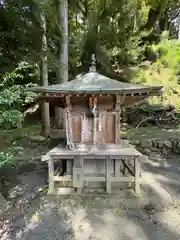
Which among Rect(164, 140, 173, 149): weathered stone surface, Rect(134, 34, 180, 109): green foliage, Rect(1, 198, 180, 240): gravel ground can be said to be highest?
Rect(134, 34, 180, 109): green foliage

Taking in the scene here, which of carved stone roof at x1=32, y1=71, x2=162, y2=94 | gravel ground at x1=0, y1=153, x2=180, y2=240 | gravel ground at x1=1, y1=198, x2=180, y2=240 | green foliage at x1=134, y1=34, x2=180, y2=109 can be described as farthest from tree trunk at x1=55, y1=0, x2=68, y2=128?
gravel ground at x1=1, y1=198, x2=180, y2=240

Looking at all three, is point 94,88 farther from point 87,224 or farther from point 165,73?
point 165,73

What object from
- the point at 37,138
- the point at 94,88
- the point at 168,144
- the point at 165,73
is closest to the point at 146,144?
the point at 168,144

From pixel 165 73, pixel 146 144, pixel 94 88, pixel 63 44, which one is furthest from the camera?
pixel 165 73

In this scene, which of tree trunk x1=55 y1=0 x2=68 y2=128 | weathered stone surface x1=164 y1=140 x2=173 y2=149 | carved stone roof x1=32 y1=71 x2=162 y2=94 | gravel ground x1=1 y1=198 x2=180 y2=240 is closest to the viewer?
gravel ground x1=1 y1=198 x2=180 y2=240

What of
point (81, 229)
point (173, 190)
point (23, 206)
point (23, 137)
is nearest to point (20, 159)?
point (23, 137)

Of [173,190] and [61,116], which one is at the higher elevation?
[61,116]

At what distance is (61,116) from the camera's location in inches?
368

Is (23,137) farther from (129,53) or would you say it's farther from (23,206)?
(129,53)

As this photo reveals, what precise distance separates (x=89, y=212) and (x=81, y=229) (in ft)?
1.58

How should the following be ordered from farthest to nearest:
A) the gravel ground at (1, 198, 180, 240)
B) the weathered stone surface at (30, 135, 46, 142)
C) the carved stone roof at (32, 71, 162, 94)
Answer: the weathered stone surface at (30, 135, 46, 142) → the carved stone roof at (32, 71, 162, 94) → the gravel ground at (1, 198, 180, 240)

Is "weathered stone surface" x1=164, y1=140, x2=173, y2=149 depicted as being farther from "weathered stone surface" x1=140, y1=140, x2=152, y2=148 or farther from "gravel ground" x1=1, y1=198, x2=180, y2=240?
"gravel ground" x1=1, y1=198, x2=180, y2=240

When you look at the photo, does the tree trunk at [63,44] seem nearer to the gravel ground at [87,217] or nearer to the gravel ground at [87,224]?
the gravel ground at [87,217]

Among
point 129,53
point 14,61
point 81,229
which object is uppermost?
point 129,53
